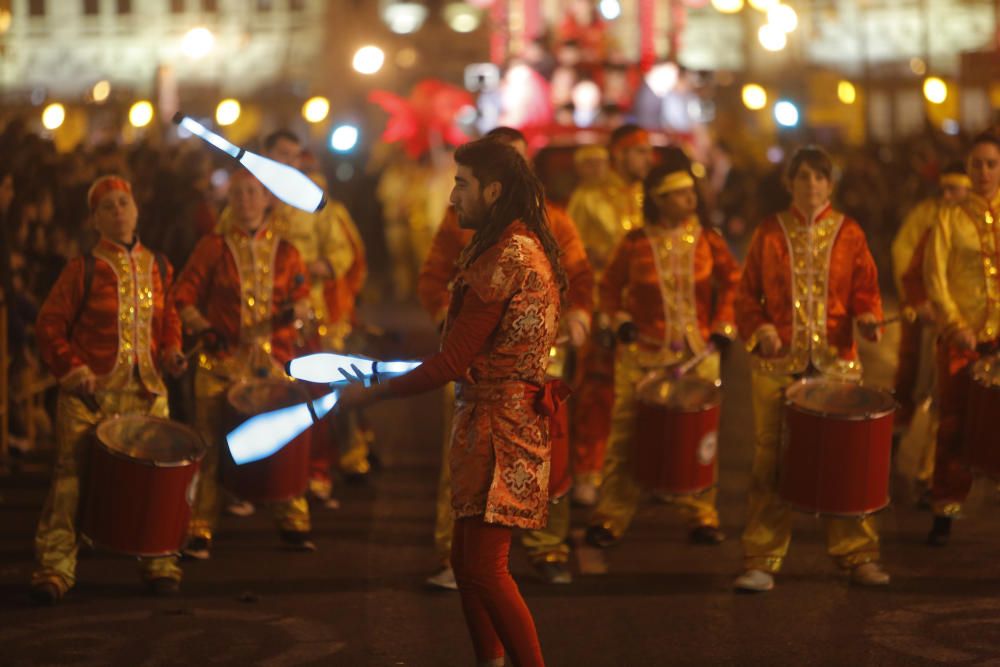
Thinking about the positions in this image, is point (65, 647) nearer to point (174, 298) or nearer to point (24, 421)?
point (174, 298)

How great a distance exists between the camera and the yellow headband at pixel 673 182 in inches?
339

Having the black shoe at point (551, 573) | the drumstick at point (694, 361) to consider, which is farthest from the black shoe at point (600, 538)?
the drumstick at point (694, 361)

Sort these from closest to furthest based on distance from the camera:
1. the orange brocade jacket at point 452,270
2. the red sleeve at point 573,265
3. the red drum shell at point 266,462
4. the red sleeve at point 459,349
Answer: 1. the red sleeve at point 459,349
2. the orange brocade jacket at point 452,270
3. the red sleeve at point 573,265
4. the red drum shell at point 266,462

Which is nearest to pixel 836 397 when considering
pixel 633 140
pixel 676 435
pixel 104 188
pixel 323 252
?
pixel 676 435

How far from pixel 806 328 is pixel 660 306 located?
102cm

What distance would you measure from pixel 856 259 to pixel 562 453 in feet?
5.48

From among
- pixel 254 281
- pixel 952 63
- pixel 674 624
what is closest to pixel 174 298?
pixel 254 281

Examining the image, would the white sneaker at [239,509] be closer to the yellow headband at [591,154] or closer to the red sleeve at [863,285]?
the yellow headband at [591,154]

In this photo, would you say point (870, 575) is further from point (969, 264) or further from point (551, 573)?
point (969, 264)

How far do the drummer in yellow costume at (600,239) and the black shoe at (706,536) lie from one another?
1.26 m

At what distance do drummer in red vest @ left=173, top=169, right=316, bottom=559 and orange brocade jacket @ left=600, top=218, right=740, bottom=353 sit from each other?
5.09 feet

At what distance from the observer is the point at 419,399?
15.0 meters

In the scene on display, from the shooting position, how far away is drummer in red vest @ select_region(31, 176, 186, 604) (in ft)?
25.0

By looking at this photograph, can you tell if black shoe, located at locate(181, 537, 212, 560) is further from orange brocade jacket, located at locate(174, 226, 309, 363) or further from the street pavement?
orange brocade jacket, located at locate(174, 226, 309, 363)
